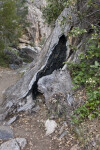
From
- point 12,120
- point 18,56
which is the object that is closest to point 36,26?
point 18,56

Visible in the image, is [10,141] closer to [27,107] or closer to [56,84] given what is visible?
[27,107]

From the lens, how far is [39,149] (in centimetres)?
478

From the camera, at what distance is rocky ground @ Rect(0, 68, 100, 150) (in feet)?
14.2

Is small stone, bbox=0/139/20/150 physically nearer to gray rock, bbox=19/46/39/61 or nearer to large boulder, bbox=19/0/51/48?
gray rock, bbox=19/46/39/61

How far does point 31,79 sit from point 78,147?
3867mm

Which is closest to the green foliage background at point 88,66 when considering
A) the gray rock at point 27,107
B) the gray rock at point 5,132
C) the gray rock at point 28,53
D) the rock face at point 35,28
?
the gray rock at point 27,107

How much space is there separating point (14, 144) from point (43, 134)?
96 centimetres

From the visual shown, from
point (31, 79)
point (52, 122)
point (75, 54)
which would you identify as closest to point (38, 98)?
point (31, 79)

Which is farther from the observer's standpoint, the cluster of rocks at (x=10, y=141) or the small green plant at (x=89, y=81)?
the cluster of rocks at (x=10, y=141)

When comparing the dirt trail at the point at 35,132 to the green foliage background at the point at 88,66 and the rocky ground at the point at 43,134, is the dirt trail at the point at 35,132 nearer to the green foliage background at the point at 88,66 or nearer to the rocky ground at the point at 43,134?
the rocky ground at the point at 43,134

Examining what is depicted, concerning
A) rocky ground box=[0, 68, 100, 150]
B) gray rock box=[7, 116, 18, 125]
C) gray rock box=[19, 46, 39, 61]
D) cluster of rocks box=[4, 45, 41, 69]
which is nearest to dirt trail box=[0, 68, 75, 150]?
rocky ground box=[0, 68, 100, 150]

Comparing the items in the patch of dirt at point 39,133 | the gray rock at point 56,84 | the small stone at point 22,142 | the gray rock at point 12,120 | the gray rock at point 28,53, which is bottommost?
the gray rock at point 28,53

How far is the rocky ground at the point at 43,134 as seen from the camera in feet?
14.2

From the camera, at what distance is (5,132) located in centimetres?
558
